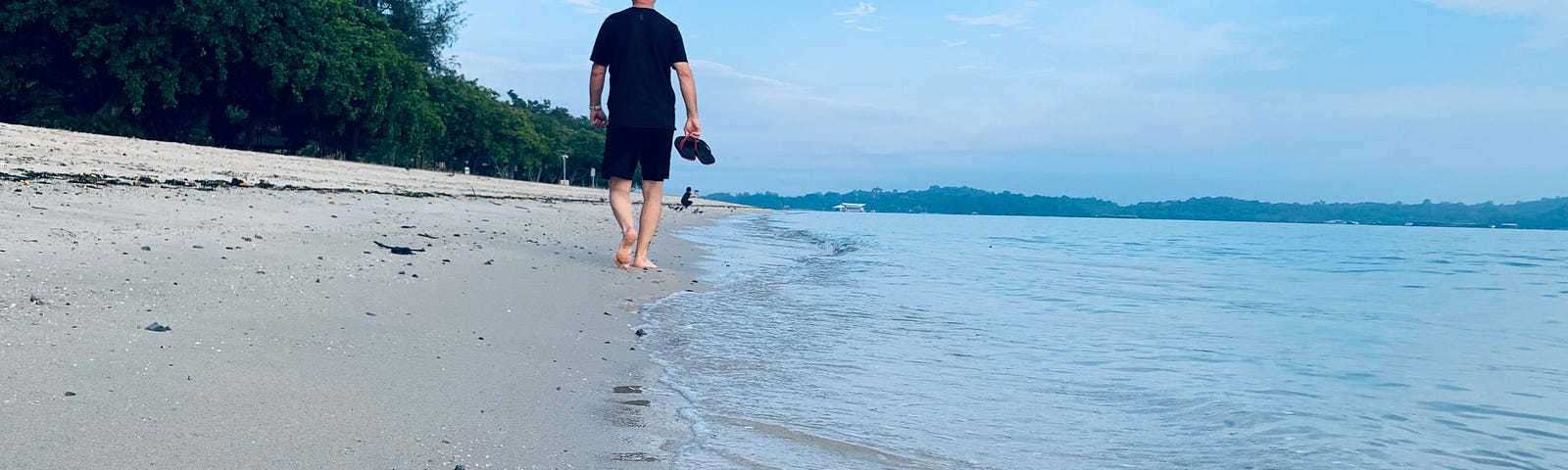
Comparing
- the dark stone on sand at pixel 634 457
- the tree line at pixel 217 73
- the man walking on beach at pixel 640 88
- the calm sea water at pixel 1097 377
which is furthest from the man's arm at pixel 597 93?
the tree line at pixel 217 73

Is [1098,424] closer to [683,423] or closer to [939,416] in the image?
[939,416]

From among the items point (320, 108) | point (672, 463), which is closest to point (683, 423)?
point (672, 463)

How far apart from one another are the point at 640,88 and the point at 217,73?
81.7 feet

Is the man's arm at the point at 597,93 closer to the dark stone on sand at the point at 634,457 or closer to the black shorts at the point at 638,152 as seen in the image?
the black shorts at the point at 638,152

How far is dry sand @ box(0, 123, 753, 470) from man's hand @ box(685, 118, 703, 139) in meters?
0.91

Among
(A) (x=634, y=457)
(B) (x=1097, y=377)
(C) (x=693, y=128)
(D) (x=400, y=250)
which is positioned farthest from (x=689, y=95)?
(A) (x=634, y=457)

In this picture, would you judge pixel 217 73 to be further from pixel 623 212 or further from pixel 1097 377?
pixel 1097 377

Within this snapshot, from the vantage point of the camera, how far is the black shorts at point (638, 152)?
21.0ft

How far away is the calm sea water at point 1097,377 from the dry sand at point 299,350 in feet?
0.95

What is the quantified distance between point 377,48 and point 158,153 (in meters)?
21.2

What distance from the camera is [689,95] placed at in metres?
6.51

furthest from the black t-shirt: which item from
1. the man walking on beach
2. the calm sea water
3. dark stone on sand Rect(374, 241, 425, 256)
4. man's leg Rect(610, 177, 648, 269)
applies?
dark stone on sand Rect(374, 241, 425, 256)

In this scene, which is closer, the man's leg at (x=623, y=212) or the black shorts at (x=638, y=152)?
the black shorts at (x=638, y=152)

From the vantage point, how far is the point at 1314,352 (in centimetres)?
480
